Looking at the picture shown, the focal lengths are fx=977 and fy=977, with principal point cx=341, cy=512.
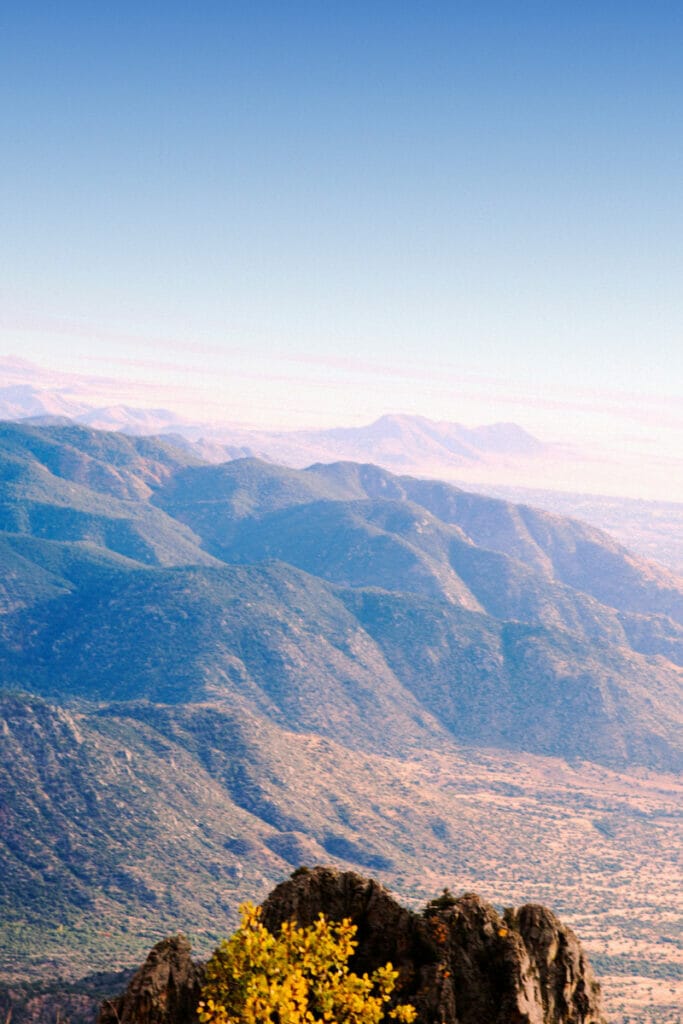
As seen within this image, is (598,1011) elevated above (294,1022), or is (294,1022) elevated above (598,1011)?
(294,1022)

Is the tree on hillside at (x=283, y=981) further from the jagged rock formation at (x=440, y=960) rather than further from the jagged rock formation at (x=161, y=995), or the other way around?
the jagged rock formation at (x=440, y=960)

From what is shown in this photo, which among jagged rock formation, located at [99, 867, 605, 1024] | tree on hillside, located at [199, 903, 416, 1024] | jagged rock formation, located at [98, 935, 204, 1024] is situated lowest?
jagged rock formation, located at [98, 935, 204, 1024]

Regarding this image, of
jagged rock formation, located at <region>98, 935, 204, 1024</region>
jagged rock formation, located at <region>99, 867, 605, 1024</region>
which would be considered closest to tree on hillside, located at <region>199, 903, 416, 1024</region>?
jagged rock formation, located at <region>98, 935, 204, 1024</region>

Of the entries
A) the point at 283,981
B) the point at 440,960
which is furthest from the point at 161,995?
the point at 440,960

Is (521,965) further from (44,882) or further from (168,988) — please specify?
(44,882)

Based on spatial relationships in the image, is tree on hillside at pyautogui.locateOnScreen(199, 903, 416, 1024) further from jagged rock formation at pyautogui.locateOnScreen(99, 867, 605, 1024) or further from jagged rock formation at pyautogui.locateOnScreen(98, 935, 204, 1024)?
jagged rock formation at pyautogui.locateOnScreen(99, 867, 605, 1024)

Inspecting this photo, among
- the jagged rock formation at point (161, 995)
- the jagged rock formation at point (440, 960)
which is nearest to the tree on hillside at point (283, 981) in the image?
the jagged rock formation at point (161, 995)

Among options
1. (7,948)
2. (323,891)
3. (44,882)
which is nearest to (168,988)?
(323,891)
